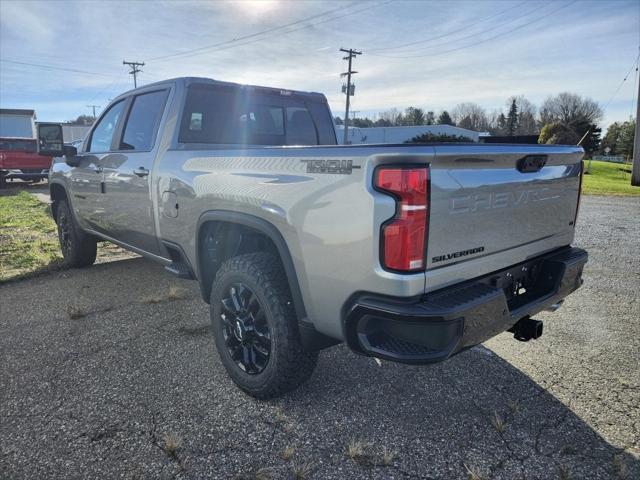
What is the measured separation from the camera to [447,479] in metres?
2.19

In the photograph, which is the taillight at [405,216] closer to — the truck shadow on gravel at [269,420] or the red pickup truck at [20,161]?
the truck shadow on gravel at [269,420]

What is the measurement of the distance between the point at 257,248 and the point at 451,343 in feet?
5.00

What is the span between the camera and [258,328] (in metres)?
2.78

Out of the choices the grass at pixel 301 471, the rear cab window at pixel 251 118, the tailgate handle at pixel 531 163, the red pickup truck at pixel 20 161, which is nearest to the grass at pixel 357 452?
the grass at pixel 301 471

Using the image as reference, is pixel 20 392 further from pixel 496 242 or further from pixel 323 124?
pixel 323 124

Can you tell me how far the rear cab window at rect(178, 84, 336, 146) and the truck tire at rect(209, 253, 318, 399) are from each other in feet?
4.73

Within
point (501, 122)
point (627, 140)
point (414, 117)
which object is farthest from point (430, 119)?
point (627, 140)

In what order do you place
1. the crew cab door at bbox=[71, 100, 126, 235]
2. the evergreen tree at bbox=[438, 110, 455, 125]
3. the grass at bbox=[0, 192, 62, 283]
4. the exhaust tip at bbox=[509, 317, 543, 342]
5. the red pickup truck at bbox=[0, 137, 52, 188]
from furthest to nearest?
the evergreen tree at bbox=[438, 110, 455, 125] < the red pickup truck at bbox=[0, 137, 52, 188] < the grass at bbox=[0, 192, 62, 283] < the crew cab door at bbox=[71, 100, 126, 235] < the exhaust tip at bbox=[509, 317, 543, 342]

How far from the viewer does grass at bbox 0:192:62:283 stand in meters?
5.96

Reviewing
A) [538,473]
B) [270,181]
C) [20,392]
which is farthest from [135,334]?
[538,473]

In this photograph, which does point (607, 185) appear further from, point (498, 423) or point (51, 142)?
point (51, 142)

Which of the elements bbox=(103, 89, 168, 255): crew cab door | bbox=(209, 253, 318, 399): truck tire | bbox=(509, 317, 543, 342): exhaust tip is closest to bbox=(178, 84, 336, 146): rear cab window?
bbox=(103, 89, 168, 255): crew cab door

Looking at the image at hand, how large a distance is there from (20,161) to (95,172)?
14.6 m

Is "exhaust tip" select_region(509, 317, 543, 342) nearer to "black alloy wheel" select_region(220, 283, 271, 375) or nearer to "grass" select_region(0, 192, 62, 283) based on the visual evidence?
"black alloy wheel" select_region(220, 283, 271, 375)
